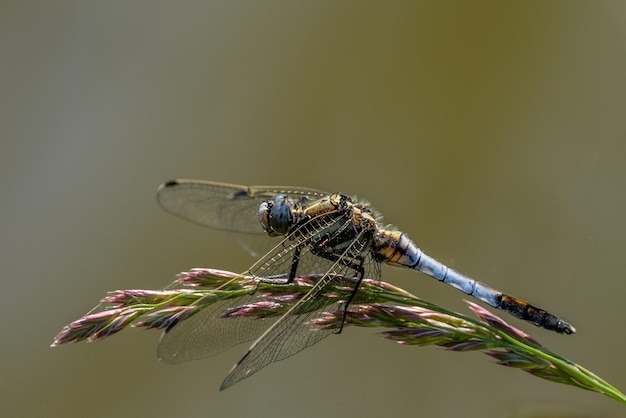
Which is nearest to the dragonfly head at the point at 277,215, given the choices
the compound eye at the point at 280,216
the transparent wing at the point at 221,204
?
the compound eye at the point at 280,216

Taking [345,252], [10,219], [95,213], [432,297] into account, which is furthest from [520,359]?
[10,219]

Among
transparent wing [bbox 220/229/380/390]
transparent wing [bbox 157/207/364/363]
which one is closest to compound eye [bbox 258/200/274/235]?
transparent wing [bbox 157/207/364/363]

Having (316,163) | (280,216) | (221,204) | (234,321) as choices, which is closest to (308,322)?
(234,321)

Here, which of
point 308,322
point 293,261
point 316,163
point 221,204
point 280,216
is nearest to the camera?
point 308,322

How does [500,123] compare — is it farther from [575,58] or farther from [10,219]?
[10,219]

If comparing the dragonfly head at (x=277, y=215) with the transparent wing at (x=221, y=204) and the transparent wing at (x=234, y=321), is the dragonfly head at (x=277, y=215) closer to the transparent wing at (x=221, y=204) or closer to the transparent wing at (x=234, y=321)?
the transparent wing at (x=234, y=321)

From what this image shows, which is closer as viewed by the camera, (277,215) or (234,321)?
(234,321)

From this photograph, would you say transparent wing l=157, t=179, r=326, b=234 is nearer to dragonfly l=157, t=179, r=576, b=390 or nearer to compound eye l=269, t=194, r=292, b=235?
dragonfly l=157, t=179, r=576, b=390

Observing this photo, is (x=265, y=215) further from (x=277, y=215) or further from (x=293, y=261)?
(x=293, y=261)
